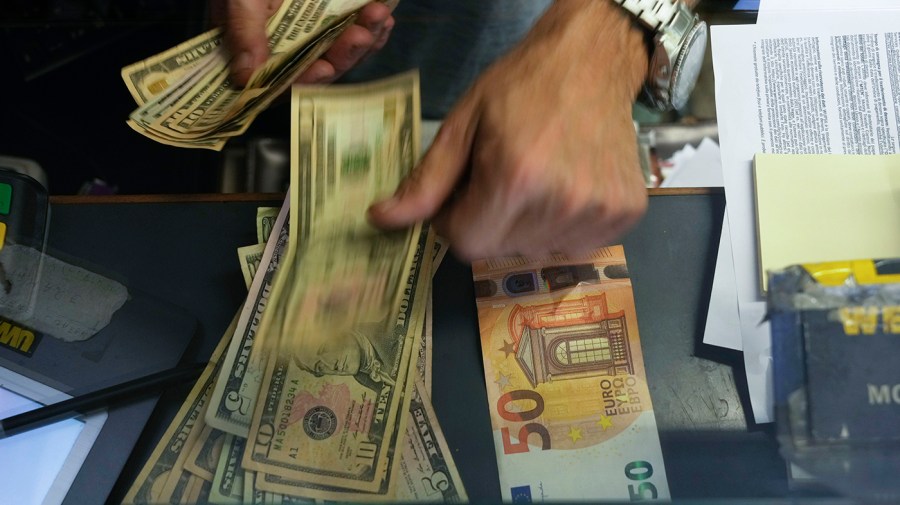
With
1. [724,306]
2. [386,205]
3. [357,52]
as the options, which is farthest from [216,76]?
[724,306]

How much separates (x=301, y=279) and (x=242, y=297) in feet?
0.32

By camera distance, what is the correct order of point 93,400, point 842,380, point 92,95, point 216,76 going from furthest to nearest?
point 92,95, point 216,76, point 93,400, point 842,380

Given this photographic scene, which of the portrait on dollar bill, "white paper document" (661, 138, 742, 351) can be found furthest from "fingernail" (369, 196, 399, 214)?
"white paper document" (661, 138, 742, 351)

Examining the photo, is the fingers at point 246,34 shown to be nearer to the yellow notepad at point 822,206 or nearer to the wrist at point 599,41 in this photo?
the wrist at point 599,41

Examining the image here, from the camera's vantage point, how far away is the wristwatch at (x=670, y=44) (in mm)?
659

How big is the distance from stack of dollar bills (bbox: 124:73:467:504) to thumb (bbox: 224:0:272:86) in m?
0.08

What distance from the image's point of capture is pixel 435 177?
560mm

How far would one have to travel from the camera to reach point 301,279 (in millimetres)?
598

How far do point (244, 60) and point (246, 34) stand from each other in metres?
0.03

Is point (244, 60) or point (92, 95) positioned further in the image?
point (92, 95)

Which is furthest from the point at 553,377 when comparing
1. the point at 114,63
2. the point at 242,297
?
the point at 114,63

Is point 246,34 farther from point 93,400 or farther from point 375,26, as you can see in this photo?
point 93,400

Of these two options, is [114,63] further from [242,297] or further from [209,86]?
[242,297]

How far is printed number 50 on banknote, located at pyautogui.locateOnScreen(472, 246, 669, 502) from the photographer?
60 cm
